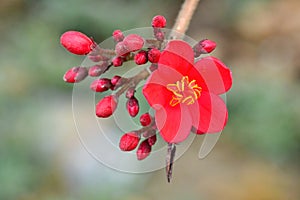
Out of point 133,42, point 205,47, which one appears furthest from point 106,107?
point 205,47

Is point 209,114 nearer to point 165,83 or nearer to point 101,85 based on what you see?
point 165,83

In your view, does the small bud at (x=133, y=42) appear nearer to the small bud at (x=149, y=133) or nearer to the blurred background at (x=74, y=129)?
the small bud at (x=149, y=133)

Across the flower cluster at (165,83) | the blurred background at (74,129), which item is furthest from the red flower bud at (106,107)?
the blurred background at (74,129)

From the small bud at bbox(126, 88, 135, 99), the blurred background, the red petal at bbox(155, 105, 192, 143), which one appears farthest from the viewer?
the blurred background

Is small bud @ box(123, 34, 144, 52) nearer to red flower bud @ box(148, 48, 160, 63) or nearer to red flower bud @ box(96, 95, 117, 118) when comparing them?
red flower bud @ box(148, 48, 160, 63)

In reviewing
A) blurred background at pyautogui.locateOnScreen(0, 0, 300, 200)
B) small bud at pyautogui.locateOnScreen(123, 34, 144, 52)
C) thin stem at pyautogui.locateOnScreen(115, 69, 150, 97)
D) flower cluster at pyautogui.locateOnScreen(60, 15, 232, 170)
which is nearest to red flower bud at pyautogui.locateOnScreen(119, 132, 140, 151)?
flower cluster at pyautogui.locateOnScreen(60, 15, 232, 170)

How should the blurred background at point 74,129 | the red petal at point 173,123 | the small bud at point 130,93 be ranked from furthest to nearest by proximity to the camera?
the blurred background at point 74,129 < the small bud at point 130,93 < the red petal at point 173,123
